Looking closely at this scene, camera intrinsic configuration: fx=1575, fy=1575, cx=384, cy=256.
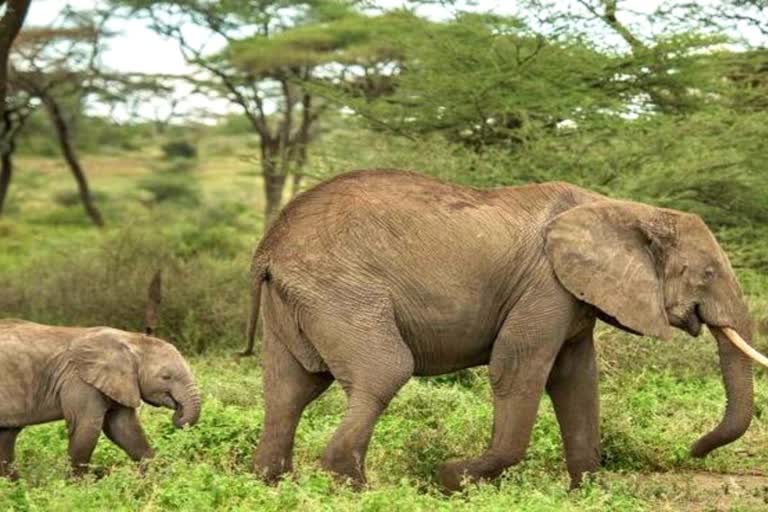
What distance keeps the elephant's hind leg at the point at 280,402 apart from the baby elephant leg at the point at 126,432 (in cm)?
64

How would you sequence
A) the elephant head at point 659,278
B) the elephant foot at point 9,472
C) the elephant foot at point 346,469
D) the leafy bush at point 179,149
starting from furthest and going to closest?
the leafy bush at point 179,149 → the elephant foot at point 9,472 → the elephant head at point 659,278 → the elephant foot at point 346,469

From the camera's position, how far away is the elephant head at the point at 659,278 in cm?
667

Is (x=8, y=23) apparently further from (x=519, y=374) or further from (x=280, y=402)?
(x=519, y=374)

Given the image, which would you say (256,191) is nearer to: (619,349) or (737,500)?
(619,349)

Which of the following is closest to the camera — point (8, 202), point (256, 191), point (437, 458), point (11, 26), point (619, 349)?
point (437, 458)

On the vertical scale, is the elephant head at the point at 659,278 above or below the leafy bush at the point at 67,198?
above

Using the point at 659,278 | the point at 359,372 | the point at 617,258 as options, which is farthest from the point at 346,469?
the point at 659,278

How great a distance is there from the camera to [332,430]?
8.34 m

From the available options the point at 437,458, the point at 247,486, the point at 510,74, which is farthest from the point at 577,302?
the point at 510,74

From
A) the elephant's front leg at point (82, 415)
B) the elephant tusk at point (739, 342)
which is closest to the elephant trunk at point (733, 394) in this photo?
the elephant tusk at point (739, 342)

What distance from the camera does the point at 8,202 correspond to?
30.0 meters

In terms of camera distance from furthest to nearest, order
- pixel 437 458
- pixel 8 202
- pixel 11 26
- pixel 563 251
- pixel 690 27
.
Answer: pixel 8 202, pixel 690 27, pixel 11 26, pixel 437 458, pixel 563 251

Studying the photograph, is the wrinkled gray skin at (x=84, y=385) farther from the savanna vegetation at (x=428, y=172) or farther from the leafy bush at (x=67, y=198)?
the leafy bush at (x=67, y=198)

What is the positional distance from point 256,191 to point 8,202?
8903mm
